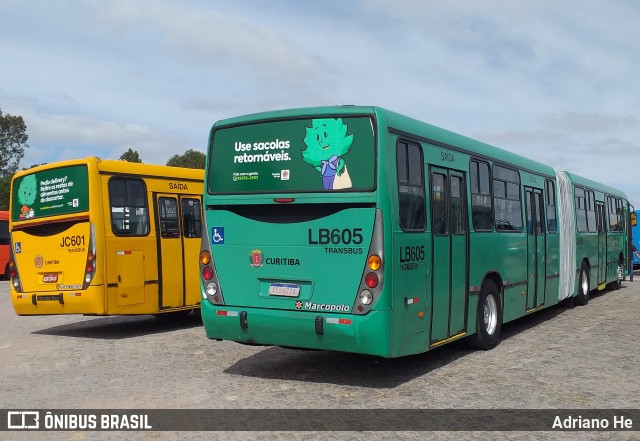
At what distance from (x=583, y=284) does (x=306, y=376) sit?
406 inches

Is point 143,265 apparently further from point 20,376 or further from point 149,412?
point 149,412

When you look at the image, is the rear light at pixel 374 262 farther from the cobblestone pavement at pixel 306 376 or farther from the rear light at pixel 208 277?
the rear light at pixel 208 277

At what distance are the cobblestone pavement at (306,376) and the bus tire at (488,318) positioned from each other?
212mm

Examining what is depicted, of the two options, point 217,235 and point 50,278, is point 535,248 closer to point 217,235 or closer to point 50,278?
point 217,235

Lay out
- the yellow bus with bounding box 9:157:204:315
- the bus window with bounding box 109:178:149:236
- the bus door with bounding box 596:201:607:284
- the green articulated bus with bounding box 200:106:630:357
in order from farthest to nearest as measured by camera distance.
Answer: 1. the bus door with bounding box 596:201:607:284
2. the bus window with bounding box 109:178:149:236
3. the yellow bus with bounding box 9:157:204:315
4. the green articulated bus with bounding box 200:106:630:357

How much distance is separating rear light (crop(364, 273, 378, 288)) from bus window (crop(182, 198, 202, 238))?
6.43 m

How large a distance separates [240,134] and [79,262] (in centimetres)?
482

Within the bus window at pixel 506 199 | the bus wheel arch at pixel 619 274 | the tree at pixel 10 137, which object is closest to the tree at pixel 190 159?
the tree at pixel 10 137

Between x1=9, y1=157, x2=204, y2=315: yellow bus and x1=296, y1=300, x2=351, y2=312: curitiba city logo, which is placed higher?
x1=9, y1=157, x2=204, y2=315: yellow bus

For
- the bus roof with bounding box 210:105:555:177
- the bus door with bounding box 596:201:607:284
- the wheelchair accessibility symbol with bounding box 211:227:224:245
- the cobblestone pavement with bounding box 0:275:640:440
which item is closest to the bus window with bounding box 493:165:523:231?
the bus roof with bounding box 210:105:555:177

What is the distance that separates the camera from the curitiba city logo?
7.60 meters

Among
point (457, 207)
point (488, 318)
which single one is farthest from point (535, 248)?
point (457, 207)

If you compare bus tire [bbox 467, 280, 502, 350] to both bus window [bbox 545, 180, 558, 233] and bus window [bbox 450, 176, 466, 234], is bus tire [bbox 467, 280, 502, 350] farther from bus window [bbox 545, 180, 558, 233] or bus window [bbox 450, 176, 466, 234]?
bus window [bbox 545, 180, 558, 233]

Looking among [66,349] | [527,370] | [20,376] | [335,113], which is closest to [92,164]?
[66,349]
